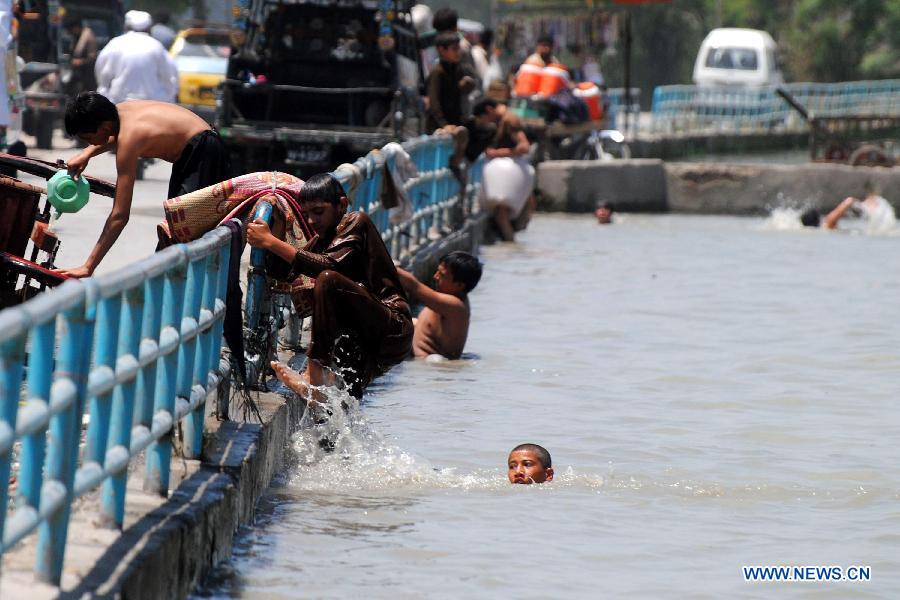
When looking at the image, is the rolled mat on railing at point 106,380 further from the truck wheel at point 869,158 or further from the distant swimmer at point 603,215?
the truck wheel at point 869,158

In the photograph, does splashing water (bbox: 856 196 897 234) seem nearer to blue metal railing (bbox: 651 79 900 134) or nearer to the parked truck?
the parked truck

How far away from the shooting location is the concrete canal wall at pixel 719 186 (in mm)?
22906

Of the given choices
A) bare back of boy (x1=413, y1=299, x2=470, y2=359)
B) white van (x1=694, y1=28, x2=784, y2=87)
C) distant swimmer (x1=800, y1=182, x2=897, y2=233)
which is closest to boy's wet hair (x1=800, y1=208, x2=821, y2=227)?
distant swimmer (x1=800, y1=182, x2=897, y2=233)

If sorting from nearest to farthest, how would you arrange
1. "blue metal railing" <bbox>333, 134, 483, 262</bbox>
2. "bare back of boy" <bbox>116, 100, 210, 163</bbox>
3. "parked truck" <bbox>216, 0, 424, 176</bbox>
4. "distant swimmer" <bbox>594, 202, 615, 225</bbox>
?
"bare back of boy" <bbox>116, 100, 210, 163</bbox>, "blue metal railing" <bbox>333, 134, 483, 262</bbox>, "parked truck" <bbox>216, 0, 424, 176</bbox>, "distant swimmer" <bbox>594, 202, 615, 225</bbox>

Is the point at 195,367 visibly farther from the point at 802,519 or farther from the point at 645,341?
the point at 645,341

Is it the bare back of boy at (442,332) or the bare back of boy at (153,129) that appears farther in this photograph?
the bare back of boy at (442,332)

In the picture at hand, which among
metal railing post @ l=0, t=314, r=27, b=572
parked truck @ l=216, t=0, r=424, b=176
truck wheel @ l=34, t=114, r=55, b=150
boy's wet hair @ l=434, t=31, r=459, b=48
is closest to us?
metal railing post @ l=0, t=314, r=27, b=572

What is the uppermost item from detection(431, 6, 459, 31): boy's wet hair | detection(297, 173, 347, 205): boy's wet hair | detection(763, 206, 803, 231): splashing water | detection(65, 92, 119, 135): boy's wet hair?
detection(431, 6, 459, 31): boy's wet hair

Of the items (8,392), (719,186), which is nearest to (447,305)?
(8,392)

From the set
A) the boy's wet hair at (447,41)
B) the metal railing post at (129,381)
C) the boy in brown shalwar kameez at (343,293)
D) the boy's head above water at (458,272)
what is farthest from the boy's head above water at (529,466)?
the boy's wet hair at (447,41)

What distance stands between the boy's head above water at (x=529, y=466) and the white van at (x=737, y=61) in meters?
35.9

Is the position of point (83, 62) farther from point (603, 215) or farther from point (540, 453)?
point (540, 453)

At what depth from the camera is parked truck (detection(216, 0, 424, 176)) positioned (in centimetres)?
1762

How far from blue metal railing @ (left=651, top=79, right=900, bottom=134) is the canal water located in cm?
2046
